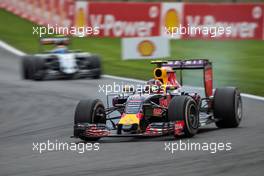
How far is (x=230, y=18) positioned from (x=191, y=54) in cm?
328

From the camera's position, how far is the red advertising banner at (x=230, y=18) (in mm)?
29281

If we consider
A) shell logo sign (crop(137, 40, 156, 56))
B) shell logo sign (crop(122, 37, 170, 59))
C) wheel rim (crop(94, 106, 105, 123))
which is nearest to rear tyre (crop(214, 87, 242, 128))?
wheel rim (crop(94, 106, 105, 123))

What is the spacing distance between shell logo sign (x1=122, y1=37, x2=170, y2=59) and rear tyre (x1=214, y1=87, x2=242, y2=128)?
31.0 ft

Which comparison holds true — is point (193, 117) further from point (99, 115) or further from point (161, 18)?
point (161, 18)

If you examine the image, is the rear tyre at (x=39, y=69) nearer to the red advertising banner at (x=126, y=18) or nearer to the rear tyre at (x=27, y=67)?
the rear tyre at (x=27, y=67)

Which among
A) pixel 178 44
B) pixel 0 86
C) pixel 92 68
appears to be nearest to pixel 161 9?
pixel 178 44

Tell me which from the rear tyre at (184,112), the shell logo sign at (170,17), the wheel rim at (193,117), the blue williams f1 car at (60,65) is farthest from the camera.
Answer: the shell logo sign at (170,17)

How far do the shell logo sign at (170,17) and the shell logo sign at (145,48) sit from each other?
25.5 feet

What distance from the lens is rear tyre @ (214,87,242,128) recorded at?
1258 centimetres

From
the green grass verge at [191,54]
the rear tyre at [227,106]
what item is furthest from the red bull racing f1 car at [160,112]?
the green grass verge at [191,54]

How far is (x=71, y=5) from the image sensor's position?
32.0 metres

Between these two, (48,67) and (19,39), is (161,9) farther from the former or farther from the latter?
(48,67)

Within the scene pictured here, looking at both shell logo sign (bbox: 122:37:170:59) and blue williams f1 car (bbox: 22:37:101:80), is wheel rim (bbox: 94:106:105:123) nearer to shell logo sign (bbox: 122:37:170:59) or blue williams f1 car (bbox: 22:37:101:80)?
blue williams f1 car (bbox: 22:37:101:80)

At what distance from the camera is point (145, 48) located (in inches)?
890
